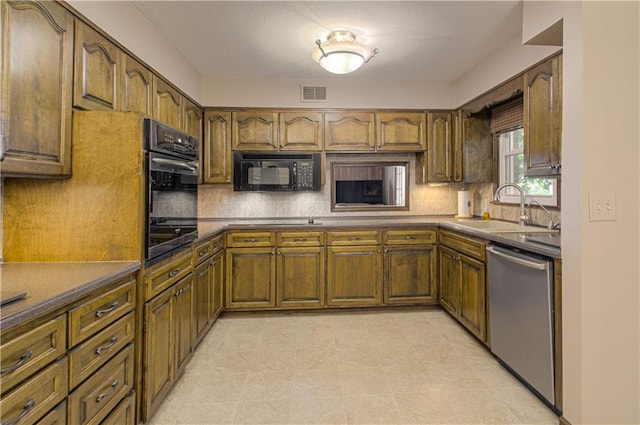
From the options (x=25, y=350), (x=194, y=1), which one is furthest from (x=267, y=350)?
(x=194, y=1)

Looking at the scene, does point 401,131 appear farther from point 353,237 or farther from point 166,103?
point 166,103

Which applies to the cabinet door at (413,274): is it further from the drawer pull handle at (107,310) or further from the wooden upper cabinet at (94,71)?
the wooden upper cabinet at (94,71)

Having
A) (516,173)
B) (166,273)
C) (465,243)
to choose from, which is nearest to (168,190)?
(166,273)

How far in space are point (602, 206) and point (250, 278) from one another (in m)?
2.86

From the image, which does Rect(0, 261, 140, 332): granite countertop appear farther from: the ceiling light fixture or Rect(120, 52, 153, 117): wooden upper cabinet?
the ceiling light fixture

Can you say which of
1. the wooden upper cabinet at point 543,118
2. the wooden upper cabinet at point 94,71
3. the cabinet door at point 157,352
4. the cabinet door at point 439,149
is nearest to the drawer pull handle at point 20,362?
the cabinet door at point 157,352

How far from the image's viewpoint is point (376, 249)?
3.64 meters

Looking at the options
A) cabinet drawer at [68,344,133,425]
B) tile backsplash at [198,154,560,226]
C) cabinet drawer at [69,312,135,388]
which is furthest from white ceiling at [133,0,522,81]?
cabinet drawer at [68,344,133,425]

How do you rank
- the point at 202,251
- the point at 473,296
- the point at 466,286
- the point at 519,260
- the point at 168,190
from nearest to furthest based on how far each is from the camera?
the point at 168,190
the point at 519,260
the point at 202,251
the point at 473,296
the point at 466,286

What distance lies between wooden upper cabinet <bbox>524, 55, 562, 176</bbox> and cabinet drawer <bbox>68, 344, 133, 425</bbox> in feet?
9.02

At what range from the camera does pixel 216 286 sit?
3.25 m

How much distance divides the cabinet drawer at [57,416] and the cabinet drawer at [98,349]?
73mm

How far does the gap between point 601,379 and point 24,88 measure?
2976 millimetres

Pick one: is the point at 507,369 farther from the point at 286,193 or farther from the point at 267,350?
the point at 286,193
